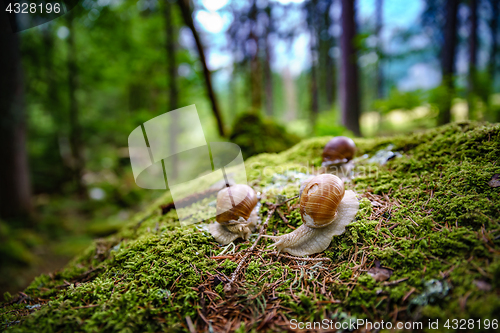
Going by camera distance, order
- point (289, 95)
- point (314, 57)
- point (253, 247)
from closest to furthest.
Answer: point (253, 247) < point (314, 57) < point (289, 95)

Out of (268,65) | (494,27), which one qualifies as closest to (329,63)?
(268,65)

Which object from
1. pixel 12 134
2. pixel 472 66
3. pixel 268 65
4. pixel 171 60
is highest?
pixel 171 60

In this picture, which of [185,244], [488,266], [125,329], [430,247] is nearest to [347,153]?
[430,247]

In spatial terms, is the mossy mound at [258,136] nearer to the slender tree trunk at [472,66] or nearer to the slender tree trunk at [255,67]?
the slender tree trunk at [255,67]

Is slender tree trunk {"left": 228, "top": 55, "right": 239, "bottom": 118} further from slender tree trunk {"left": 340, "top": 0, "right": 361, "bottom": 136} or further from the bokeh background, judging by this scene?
slender tree trunk {"left": 340, "top": 0, "right": 361, "bottom": 136}

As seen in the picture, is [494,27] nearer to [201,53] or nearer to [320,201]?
[201,53]
